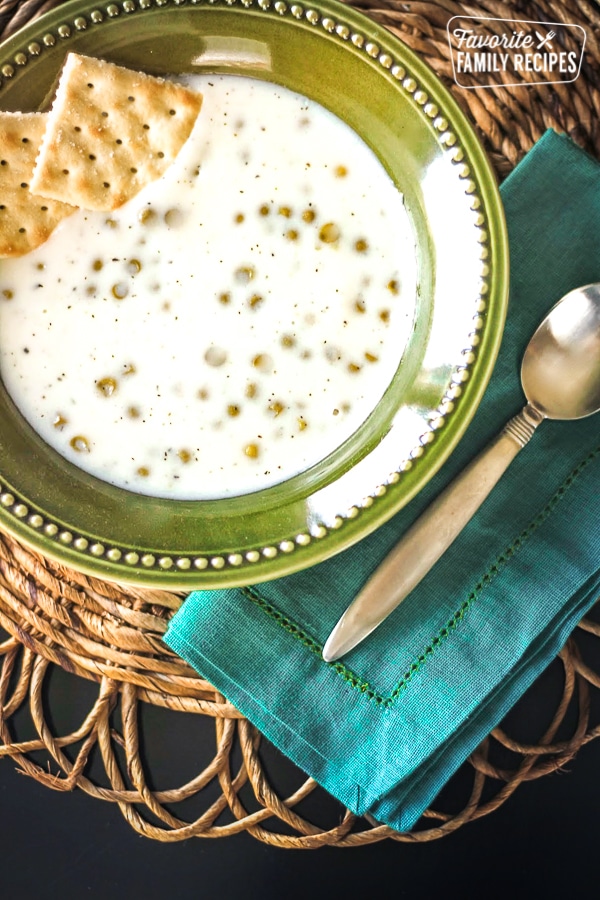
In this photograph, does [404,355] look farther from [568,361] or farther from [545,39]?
[545,39]

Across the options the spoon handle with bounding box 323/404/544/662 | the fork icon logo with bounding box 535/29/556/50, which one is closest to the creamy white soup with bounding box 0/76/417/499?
the spoon handle with bounding box 323/404/544/662

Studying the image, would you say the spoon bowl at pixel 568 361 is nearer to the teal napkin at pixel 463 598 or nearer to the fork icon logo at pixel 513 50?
the teal napkin at pixel 463 598

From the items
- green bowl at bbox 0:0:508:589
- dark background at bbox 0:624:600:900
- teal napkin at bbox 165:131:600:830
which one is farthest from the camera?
dark background at bbox 0:624:600:900

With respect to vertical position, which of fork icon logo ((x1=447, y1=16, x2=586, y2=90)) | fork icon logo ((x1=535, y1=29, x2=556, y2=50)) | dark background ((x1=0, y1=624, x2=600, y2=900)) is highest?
fork icon logo ((x1=535, y1=29, x2=556, y2=50))

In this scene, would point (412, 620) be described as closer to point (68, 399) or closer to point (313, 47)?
point (68, 399)

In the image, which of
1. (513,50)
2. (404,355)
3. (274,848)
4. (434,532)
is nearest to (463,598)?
(434,532)

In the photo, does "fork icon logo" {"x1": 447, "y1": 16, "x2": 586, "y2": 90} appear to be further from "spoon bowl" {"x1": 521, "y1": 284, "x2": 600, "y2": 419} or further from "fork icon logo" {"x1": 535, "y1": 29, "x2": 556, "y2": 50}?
"spoon bowl" {"x1": 521, "y1": 284, "x2": 600, "y2": 419}
